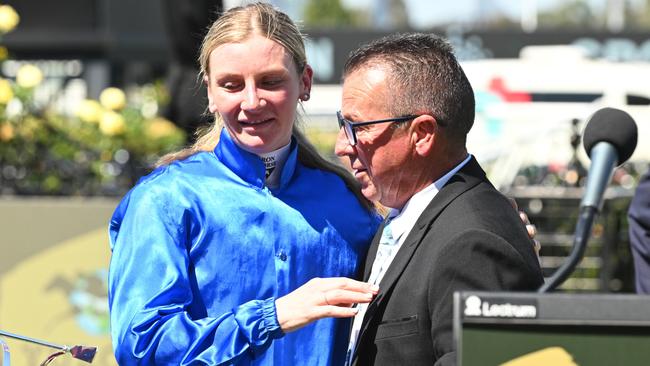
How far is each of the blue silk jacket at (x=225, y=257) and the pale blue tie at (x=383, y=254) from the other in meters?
0.18

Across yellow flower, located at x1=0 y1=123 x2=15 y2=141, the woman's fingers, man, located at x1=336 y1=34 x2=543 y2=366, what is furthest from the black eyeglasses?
yellow flower, located at x1=0 y1=123 x2=15 y2=141

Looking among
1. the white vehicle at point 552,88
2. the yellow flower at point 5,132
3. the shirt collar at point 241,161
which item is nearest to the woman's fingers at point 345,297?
the shirt collar at point 241,161

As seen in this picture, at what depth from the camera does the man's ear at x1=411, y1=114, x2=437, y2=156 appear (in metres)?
2.53

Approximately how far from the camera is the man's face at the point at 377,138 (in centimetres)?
258

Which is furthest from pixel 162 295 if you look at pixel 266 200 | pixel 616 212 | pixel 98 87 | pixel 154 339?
Answer: pixel 98 87

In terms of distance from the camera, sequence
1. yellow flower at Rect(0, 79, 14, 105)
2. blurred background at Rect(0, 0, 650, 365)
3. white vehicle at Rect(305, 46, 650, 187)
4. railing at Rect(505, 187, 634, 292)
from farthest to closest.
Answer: white vehicle at Rect(305, 46, 650, 187) < railing at Rect(505, 187, 634, 292) < yellow flower at Rect(0, 79, 14, 105) < blurred background at Rect(0, 0, 650, 365)

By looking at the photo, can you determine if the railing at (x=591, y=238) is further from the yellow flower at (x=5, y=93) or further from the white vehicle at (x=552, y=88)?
the white vehicle at (x=552, y=88)

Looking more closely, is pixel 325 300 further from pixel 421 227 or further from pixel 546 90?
pixel 546 90

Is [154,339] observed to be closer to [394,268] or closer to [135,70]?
[394,268]

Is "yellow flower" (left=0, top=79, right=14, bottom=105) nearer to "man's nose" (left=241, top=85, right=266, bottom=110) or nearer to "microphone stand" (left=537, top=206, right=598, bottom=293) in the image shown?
"man's nose" (left=241, top=85, right=266, bottom=110)

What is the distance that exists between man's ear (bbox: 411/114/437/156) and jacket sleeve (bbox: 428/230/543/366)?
0.30 metres

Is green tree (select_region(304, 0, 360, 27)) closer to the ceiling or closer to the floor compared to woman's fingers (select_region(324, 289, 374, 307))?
closer to the floor

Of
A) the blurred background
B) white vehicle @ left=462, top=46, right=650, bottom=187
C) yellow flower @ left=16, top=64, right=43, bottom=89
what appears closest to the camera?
the blurred background

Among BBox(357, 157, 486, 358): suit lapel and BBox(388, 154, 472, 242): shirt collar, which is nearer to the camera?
BBox(357, 157, 486, 358): suit lapel
